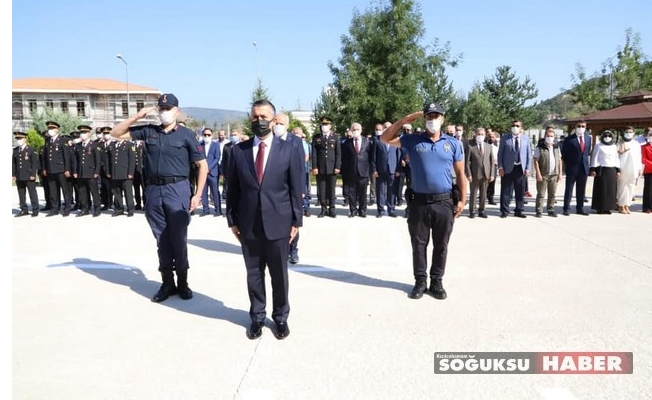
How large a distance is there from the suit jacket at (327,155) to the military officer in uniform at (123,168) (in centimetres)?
431

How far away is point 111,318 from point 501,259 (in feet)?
16.3

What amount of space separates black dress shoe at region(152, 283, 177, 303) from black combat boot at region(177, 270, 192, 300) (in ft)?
0.27

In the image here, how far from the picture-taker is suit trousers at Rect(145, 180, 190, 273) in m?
5.10

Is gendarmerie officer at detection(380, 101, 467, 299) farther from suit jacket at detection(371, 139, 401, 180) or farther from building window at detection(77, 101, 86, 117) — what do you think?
building window at detection(77, 101, 86, 117)

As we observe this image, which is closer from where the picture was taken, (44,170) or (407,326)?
(407,326)

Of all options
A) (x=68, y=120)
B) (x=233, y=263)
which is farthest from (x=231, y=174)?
(x=68, y=120)

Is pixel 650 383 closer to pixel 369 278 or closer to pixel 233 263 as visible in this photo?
pixel 369 278

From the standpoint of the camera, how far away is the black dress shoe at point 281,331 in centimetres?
408

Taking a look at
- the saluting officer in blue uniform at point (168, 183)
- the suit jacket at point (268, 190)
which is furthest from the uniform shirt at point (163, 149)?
the suit jacket at point (268, 190)

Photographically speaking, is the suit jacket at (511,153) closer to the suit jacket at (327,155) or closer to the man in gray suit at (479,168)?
the man in gray suit at (479,168)

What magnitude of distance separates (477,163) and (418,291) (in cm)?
600

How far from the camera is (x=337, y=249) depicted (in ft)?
25.0

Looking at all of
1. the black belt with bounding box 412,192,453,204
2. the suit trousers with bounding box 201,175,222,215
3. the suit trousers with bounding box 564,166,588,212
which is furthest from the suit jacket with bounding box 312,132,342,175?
the black belt with bounding box 412,192,453,204

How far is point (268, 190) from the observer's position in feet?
13.2
